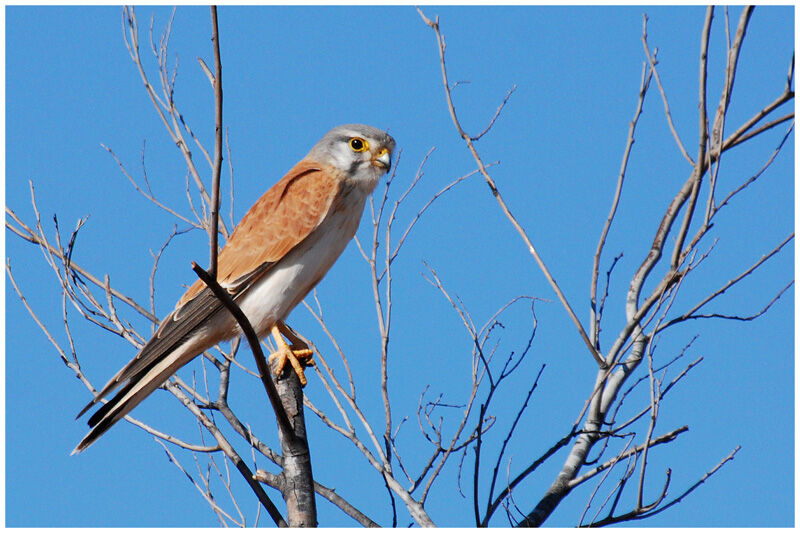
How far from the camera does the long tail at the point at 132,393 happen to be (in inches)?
123

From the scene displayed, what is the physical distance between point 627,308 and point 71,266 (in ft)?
7.93

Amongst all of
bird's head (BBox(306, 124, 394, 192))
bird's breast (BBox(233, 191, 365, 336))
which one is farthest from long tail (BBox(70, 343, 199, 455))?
bird's head (BBox(306, 124, 394, 192))

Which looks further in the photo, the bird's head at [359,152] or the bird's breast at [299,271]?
the bird's head at [359,152]

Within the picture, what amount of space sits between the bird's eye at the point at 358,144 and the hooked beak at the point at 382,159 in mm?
69

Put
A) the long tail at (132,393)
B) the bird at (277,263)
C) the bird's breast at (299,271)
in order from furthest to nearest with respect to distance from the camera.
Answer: the bird's breast at (299,271) < the bird at (277,263) < the long tail at (132,393)

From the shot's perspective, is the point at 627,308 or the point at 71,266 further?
the point at 71,266

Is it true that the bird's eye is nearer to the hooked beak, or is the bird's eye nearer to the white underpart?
the hooked beak

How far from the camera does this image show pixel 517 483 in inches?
120

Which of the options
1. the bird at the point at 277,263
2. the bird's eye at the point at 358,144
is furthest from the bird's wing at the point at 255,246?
the bird's eye at the point at 358,144

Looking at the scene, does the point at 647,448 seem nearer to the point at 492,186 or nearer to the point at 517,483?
the point at 517,483

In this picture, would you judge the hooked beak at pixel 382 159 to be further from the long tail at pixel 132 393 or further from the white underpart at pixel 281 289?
the long tail at pixel 132 393

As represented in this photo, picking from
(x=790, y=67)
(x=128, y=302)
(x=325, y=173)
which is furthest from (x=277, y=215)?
(x=790, y=67)

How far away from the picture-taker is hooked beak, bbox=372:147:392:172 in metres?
3.95

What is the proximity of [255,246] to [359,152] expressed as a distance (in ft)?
2.46
